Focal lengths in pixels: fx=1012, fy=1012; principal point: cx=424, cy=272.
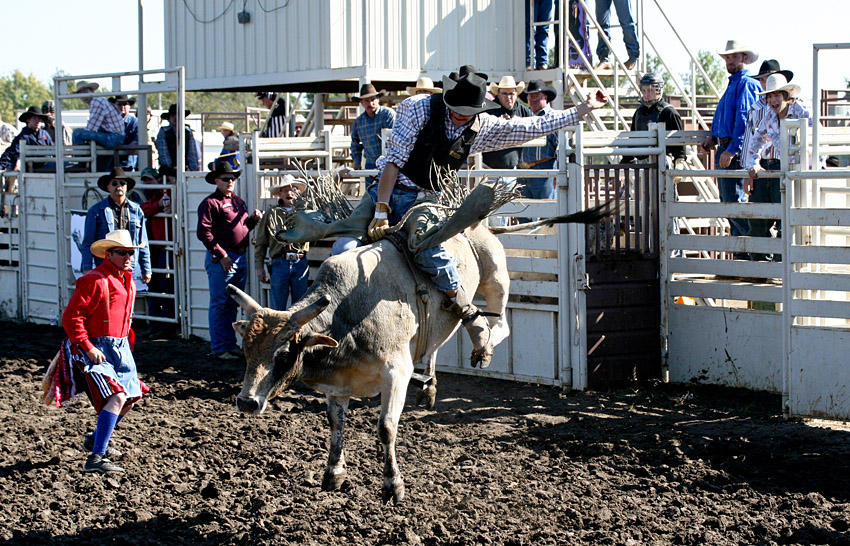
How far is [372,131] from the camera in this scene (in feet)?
37.3

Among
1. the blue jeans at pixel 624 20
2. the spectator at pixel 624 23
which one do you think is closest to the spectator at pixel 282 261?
the spectator at pixel 624 23

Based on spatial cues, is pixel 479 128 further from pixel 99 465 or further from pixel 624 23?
pixel 624 23

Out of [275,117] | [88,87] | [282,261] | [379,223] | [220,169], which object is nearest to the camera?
[379,223]

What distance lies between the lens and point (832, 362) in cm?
Answer: 784

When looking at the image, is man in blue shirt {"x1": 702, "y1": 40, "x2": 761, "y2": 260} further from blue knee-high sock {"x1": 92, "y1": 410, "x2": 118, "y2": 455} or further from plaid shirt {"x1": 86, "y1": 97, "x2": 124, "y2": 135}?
plaid shirt {"x1": 86, "y1": 97, "x2": 124, "y2": 135}

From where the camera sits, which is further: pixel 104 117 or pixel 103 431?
pixel 104 117

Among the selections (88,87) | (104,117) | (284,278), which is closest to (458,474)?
(284,278)

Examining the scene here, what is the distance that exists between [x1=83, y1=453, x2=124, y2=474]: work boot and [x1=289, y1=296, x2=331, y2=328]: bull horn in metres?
2.31

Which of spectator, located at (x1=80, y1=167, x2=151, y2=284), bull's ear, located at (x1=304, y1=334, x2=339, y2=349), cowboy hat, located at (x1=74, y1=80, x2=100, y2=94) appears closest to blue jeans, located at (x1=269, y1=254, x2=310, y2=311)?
spectator, located at (x1=80, y1=167, x2=151, y2=284)

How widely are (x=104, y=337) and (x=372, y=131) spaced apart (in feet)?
16.7

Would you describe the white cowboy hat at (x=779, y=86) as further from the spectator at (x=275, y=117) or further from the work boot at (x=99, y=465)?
the spectator at (x=275, y=117)

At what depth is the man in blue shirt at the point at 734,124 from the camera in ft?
30.8

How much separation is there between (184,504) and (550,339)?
13.9ft

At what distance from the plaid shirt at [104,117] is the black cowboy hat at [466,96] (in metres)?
8.38
